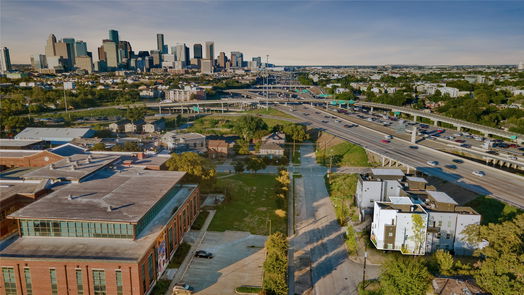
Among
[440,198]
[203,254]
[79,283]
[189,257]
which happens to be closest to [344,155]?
[440,198]

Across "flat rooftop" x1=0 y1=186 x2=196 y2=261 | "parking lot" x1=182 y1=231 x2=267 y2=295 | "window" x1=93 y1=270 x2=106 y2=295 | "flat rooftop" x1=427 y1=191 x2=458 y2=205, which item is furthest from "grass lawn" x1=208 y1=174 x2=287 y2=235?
"flat rooftop" x1=427 y1=191 x2=458 y2=205

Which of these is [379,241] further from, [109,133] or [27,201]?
[109,133]

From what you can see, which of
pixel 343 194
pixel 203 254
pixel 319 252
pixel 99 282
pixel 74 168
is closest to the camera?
Result: pixel 99 282

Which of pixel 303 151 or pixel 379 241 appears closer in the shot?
pixel 379 241

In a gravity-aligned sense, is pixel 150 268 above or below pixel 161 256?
above

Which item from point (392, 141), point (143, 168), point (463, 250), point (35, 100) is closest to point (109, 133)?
point (143, 168)

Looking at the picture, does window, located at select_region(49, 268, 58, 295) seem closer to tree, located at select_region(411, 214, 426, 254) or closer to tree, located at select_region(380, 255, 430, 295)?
tree, located at select_region(380, 255, 430, 295)

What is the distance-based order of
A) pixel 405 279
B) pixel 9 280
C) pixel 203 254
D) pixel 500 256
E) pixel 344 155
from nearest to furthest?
pixel 9 280 → pixel 405 279 → pixel 500 256 → pixel 203 254 → pixel 344 155

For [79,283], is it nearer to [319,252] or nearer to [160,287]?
[160,287]
